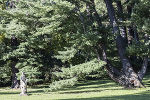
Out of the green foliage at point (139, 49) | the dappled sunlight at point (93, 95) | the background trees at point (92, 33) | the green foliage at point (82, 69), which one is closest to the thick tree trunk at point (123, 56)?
the background trees at point (92, 33)

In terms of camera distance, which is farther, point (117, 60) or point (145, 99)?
point (117, 60)

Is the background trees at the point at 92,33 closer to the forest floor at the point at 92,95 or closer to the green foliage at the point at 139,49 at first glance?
the green foliage at the point at 139,49

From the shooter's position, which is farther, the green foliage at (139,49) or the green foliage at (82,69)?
the green foliage at (139,49)

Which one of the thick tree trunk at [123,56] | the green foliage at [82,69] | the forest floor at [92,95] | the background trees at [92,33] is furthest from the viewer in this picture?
the thick tree trunk at [123,56]

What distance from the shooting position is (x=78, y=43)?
20297mm

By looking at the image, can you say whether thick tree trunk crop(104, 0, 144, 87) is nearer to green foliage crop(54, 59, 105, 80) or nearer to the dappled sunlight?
the dappled sunlight

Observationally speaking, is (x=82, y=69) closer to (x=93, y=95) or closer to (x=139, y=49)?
(x=93, y=95)

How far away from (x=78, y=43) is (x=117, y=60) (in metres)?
4.91

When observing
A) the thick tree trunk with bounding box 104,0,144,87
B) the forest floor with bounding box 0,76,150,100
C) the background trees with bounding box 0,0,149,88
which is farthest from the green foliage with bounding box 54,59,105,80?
the thick tree trunk with bounding box 104,0,144,87

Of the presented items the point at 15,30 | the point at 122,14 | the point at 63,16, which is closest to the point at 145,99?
the point at 63,16

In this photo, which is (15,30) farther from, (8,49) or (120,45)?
(120,45)

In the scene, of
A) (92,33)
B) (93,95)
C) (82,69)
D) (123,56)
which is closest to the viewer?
(93,95)

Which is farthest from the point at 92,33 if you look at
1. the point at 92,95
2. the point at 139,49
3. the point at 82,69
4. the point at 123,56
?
the point at 92,95

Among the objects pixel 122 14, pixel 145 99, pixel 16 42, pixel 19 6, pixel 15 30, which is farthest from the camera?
pixel 16 42
